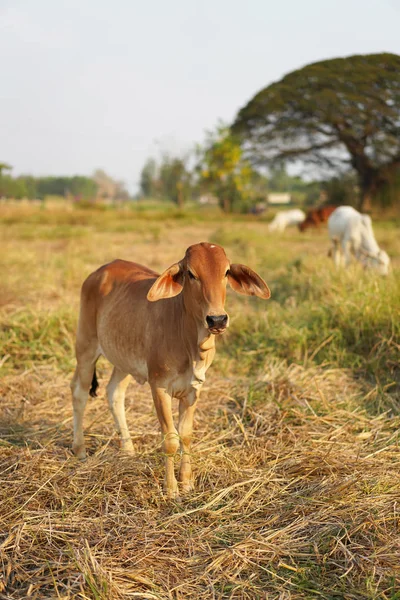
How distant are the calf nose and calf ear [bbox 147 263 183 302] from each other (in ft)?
1.13

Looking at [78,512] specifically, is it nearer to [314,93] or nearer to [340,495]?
[340,495]

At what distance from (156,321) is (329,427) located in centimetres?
137

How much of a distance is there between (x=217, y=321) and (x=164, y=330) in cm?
59

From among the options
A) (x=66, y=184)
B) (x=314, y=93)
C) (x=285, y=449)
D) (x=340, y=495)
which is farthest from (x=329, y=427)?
(x=66, y=184)

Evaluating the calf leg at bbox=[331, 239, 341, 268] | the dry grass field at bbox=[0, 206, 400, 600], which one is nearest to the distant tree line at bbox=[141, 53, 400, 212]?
the calf leg at bbox=[331, 239, 341, 268]

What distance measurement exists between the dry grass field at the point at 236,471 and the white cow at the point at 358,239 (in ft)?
7.78

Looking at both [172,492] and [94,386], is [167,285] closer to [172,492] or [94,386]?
[172,492]

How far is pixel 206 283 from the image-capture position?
2.69m

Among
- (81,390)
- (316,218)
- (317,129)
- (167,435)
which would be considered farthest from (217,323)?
(317,129)

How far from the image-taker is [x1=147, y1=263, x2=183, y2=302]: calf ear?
9.12ft

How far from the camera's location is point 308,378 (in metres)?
4.39

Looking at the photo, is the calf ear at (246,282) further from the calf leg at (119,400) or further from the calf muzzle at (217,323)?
the calf leg at (119,400)

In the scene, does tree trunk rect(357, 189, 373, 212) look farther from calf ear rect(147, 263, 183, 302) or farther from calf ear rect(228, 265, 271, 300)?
calf ear rect(147, 263, 183, 302)

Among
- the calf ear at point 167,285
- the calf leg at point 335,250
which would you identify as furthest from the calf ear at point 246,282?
the calf leg at point 335,250
